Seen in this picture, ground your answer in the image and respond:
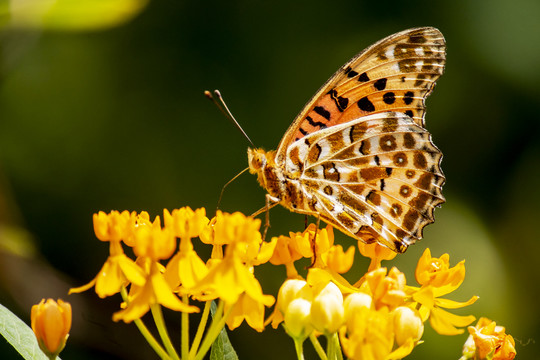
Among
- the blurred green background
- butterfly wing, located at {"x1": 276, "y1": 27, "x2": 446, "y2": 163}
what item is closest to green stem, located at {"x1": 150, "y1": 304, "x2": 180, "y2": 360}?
butterfly wing, located at {"x1": 276, "y1": 27, "x2": 446, "y2": 163}

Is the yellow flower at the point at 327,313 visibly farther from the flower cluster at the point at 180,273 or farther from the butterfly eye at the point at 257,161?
the butterfly eye at the point at 257,161

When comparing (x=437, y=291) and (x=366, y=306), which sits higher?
(x=366, y=306)

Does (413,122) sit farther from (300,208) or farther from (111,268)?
(111,268)

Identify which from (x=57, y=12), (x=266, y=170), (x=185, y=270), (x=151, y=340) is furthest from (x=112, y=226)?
(x=57, y=12)

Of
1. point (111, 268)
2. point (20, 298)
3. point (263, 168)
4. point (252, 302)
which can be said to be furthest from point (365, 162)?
point (20, 298)

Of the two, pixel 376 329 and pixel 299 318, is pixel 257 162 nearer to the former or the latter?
pixel 299 318

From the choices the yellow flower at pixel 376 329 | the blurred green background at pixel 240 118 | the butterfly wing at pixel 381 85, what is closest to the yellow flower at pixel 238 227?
the yellow flower at pixel 376 329
